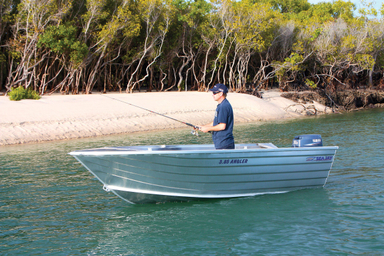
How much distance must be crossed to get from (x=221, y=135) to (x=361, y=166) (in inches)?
204

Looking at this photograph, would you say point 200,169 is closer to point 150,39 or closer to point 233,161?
point 233,161

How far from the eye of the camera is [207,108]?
2502cm

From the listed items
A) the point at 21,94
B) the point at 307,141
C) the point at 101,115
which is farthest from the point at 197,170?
the point at 21,94

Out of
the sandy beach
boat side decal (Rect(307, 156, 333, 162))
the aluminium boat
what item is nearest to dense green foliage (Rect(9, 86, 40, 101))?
the sandy beach

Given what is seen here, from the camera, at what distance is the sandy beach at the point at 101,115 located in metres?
17.2

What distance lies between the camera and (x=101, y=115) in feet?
66.2

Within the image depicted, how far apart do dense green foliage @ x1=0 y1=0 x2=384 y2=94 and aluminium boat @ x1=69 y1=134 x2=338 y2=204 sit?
826 inches

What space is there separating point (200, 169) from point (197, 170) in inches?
2.2

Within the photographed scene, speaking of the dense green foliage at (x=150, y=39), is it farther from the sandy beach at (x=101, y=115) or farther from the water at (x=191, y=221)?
the water at (x=191, y=221)

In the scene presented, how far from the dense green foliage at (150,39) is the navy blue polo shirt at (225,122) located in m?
21.0

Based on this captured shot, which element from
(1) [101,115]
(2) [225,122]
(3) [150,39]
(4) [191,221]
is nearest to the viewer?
(4) [191,221]

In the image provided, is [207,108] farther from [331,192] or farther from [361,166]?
[331,192]

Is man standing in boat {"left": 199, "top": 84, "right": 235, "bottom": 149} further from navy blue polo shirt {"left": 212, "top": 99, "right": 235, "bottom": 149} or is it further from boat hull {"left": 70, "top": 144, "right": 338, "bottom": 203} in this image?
boat hull {"left": 70, "top": 144, "right": 338, "bottom": 203}

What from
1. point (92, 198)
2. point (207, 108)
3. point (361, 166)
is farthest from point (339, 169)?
point (207, 108)
